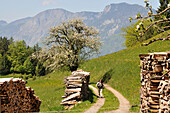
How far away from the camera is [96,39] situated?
3953 cm

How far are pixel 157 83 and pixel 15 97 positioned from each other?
367 inches

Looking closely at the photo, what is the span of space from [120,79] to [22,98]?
23156 millimetres

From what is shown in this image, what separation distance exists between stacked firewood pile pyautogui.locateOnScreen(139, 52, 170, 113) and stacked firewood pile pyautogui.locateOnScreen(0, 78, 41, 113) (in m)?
8.38

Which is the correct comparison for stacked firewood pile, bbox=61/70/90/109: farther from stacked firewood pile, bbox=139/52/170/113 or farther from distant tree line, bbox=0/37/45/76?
A: distant tree line, bbox=0/37/45/76

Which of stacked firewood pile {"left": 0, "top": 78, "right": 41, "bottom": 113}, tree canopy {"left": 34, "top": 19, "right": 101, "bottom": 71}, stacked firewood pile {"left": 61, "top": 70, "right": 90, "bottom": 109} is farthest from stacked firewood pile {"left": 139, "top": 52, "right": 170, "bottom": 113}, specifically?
tree canopy {"left": 34, "top": 19, "right": 101, "bottom": 71}

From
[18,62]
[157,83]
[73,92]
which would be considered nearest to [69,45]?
[73,92]

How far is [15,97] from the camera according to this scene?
1349cm

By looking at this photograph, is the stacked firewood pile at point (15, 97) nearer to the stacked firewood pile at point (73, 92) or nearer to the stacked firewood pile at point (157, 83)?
the stacked firewood pile at point (73, 92)

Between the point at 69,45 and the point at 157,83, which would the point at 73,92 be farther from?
the point at 69,45

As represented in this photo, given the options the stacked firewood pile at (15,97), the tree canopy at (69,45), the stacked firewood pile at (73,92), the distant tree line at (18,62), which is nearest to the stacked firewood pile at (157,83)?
the stacked firewood pile at (15,97)

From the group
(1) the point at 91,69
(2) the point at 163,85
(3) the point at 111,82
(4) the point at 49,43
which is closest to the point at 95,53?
(3) the point at 111,82

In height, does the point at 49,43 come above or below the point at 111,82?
→ above

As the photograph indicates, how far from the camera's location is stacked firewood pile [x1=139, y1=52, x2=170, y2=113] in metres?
9.66

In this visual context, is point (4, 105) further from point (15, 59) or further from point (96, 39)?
point (15, 59)
